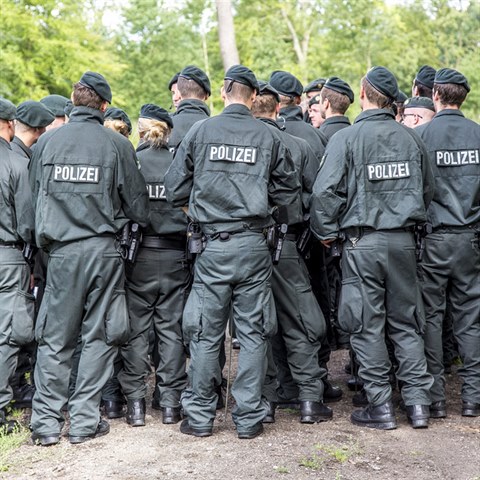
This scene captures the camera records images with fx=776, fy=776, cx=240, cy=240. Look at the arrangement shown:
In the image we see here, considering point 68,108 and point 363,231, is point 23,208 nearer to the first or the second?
point 68,108

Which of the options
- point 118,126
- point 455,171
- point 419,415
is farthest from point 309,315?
point 118,126

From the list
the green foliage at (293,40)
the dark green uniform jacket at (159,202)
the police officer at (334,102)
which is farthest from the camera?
the green foliage at (293,40)

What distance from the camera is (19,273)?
19.6 ft

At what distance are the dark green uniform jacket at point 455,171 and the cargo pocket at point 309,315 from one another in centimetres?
118

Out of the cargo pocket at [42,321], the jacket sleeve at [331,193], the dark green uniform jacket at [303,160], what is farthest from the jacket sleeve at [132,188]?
the jacket sleeve at [331,193]

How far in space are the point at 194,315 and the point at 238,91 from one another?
1676 millimetres

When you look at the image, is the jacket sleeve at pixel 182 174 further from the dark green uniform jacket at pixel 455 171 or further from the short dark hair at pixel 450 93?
the short dark hair at pixel 450 93

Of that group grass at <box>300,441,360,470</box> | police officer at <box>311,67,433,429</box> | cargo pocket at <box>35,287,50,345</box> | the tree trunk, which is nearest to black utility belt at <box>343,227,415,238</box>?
police officer at <box>311,67,433,429</box>

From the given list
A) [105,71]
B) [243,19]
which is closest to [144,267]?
[105,71]

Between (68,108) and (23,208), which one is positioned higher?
(68,108)

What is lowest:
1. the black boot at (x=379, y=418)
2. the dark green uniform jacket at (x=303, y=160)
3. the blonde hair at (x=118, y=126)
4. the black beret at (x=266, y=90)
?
the black boot at (x=379, y=418)

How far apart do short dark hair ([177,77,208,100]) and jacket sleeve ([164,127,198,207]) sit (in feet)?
3.82

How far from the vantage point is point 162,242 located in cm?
614

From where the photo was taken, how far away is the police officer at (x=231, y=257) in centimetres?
558
